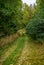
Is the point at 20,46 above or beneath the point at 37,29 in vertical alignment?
beneath

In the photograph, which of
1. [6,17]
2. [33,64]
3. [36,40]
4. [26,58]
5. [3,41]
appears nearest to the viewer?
[33,64]

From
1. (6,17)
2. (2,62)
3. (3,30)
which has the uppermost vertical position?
(6,17)

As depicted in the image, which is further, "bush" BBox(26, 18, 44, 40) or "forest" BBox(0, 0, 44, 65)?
"bush" BBox(26, 18, 44, 40)

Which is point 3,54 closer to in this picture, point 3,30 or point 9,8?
point 3,30

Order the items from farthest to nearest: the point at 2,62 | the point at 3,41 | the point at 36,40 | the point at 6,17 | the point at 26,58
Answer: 1. the point at 3,41
2. the point at 36,40
3. the point at 6,17
4. the point at 26,58
5. the point at 2,62

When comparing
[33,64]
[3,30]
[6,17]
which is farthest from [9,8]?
[33,64]

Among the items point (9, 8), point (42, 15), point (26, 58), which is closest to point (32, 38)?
point (42, 15)

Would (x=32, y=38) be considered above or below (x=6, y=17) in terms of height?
below

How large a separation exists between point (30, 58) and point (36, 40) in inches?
214

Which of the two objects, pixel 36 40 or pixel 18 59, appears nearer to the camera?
pixel 18 59

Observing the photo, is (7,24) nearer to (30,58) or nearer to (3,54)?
(3,54)

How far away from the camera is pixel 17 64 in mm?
12773

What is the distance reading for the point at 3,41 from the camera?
20.8m

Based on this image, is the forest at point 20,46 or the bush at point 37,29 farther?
the bush at point 37,29
